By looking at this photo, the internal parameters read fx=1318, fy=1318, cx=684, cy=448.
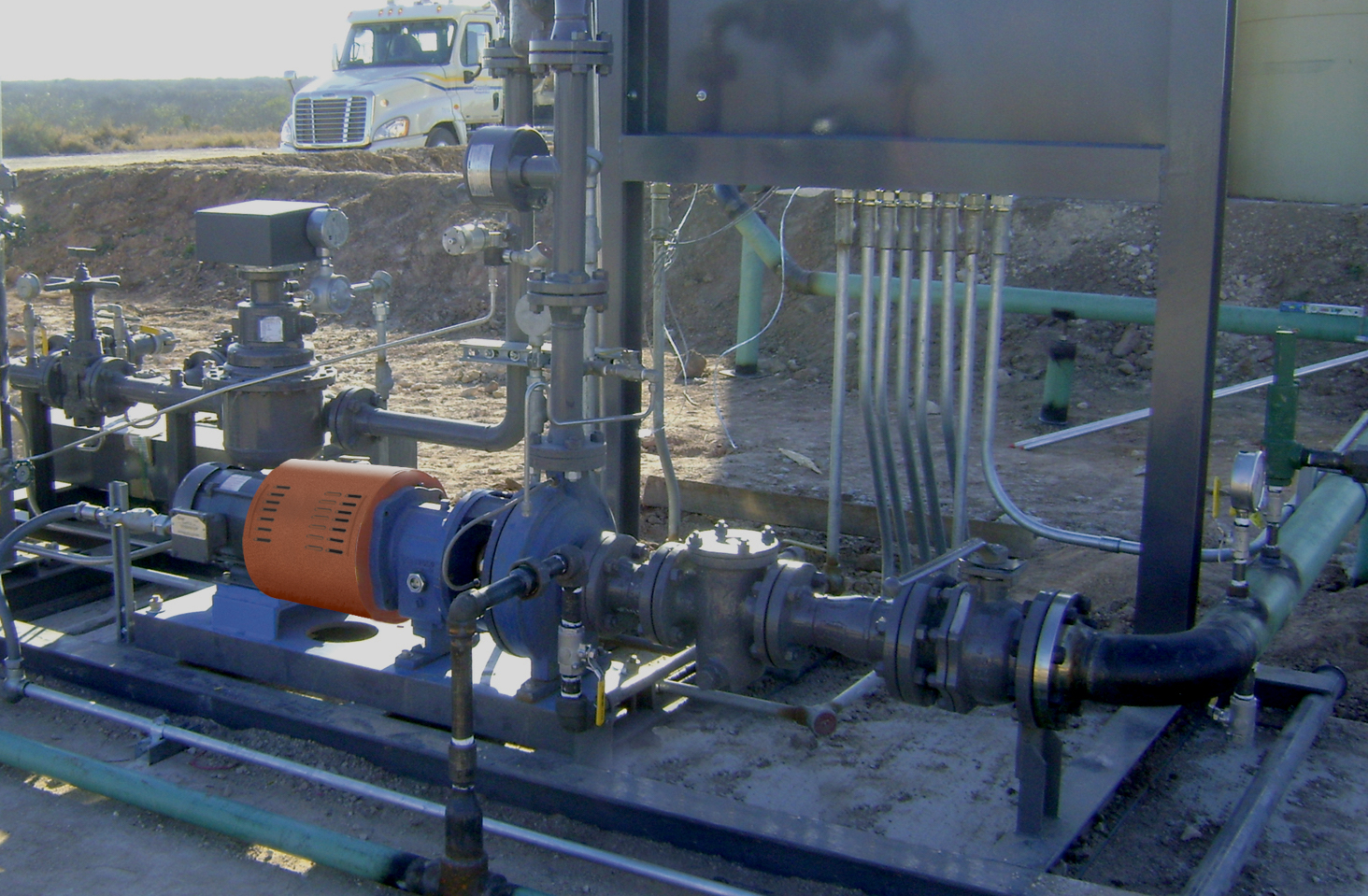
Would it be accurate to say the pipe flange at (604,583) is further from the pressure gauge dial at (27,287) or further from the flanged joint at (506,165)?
the pressure gauge dial at (27,287)

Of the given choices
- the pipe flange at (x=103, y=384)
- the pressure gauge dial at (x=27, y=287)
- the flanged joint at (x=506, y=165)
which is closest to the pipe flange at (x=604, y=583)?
the flanged joint at (x=506, y=165)

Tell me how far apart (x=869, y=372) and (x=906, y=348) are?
0.41 feet

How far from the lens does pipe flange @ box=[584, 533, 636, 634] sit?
2.66 m

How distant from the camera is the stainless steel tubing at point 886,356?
326cm

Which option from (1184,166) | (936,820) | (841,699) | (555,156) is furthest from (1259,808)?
(555,156)

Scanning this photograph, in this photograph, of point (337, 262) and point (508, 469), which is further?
point (337, 262)

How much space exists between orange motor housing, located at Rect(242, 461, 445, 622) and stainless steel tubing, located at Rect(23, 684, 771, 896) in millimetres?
374

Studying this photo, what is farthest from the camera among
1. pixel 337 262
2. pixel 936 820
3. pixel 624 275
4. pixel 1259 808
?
pixel 337 262

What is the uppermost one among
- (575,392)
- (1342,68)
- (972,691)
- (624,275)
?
(1342,68)

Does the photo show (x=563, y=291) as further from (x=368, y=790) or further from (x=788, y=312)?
(x=788, y=312)

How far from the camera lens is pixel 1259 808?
251 cm

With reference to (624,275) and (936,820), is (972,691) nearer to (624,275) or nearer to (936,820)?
(936,820)

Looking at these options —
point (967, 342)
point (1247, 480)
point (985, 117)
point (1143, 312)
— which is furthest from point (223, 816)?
point (1143, 312)

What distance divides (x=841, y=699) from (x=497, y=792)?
0.84 meters
